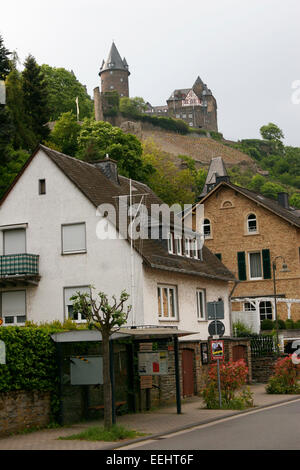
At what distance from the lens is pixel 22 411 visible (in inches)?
703

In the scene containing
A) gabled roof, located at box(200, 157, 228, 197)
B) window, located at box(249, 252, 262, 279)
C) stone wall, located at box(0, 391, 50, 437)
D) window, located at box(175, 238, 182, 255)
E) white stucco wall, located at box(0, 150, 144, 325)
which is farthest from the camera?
gabled roof, located at box(200, 157, 228, 197)

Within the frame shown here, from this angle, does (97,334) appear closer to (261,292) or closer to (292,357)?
(292,357)

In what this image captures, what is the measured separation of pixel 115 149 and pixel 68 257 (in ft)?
113

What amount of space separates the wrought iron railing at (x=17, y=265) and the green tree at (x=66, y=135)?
140 feet

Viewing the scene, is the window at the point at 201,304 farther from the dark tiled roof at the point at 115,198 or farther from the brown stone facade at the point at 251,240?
the brown stone facade at the point at 251,240

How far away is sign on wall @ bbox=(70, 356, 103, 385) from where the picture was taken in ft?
61.6

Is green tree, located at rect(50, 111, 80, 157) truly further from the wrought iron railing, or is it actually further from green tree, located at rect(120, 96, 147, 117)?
green tree, located at rect(120, 96, 147, 117)

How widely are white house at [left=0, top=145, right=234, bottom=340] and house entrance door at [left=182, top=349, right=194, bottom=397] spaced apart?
142cm

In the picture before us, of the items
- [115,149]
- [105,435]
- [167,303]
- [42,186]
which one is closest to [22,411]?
[105,435]

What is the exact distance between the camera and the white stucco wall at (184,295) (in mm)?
26305

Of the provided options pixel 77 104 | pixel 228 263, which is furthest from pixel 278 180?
pixel 228 263

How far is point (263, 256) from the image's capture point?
4659 cm

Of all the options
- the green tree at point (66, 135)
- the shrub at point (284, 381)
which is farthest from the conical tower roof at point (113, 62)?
the shrub at point (284, 381)

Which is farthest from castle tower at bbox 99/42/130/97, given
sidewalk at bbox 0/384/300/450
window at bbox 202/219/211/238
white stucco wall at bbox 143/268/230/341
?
sidewalk at bbox 0/384/300/450
